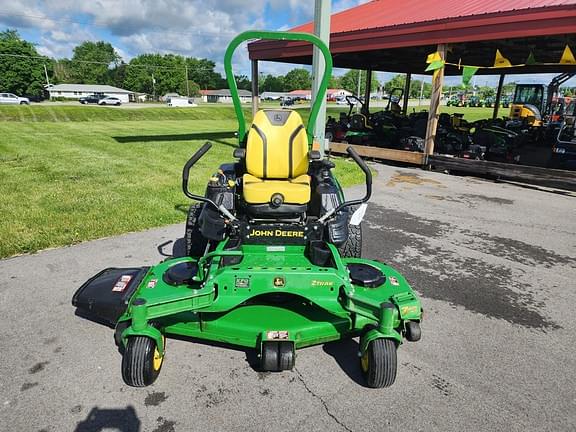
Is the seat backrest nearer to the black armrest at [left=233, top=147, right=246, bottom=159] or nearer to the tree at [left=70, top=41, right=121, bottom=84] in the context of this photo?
the black armrest at [left=233, top=147, right=246, bottom=159]

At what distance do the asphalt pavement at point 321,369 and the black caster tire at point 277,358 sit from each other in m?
0.12

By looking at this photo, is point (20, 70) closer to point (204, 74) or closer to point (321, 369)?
point (204, 74)

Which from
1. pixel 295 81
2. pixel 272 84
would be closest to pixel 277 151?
pixel 295 81

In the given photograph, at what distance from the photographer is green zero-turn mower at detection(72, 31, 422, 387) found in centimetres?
231

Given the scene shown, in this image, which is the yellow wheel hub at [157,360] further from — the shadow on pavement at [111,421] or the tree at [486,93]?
the tree at [486,93]

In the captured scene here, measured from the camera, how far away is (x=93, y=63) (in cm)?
9406

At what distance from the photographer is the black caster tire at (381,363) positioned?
229cm

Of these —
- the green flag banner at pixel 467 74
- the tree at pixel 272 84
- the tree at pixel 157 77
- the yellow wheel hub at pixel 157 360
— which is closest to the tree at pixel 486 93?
the tree at pixel 272 84

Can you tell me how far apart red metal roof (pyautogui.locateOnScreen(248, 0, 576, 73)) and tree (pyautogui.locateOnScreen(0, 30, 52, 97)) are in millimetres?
63425

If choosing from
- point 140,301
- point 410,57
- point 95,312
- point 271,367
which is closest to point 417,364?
point 271,367

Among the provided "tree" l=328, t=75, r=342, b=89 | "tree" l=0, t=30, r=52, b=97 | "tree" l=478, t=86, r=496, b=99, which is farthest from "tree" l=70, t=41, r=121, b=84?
"tree" l=478, t=86, r=496, b=99

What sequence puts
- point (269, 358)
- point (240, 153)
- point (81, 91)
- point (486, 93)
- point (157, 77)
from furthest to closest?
point (157, 77) < point (486, 93) < point (81, 91) < point (240, 153) < point (269, 358)

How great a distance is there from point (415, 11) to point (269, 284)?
10.5 m

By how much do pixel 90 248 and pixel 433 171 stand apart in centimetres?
794
